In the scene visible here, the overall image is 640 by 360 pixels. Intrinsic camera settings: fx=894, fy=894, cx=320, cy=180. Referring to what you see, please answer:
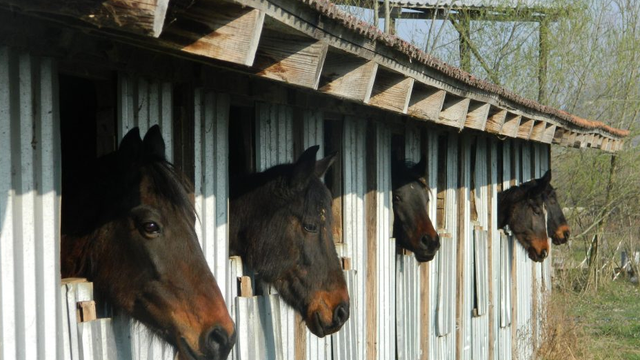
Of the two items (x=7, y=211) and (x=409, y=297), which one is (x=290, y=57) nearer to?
(x=7, y=211)

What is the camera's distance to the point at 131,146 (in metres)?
3.89

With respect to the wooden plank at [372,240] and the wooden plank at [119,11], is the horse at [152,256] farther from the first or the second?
the wooden plank at [372,240]

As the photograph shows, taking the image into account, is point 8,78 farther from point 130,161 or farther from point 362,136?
point 362,136

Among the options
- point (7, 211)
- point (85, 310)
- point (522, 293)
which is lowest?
point (522, 293)

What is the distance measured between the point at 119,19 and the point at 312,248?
9.89 ft

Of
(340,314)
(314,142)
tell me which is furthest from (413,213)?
(340,314)

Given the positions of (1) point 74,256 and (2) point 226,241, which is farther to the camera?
(2) point 226,241

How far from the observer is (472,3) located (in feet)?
69.0

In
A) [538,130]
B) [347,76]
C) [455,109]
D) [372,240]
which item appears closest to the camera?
[347,76]

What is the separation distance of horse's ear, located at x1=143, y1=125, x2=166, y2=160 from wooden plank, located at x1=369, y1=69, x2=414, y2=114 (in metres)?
2.12

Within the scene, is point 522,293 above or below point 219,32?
below

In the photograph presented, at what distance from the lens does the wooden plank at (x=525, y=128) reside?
33.2 feet

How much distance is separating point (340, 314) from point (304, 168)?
2.98 feet

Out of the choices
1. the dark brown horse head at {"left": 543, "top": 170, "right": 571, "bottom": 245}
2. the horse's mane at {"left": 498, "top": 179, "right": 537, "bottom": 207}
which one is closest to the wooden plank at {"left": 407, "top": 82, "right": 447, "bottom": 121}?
the horse's mane at {"left": 498, "top": 179, "right": 537, "bottom": 207}
